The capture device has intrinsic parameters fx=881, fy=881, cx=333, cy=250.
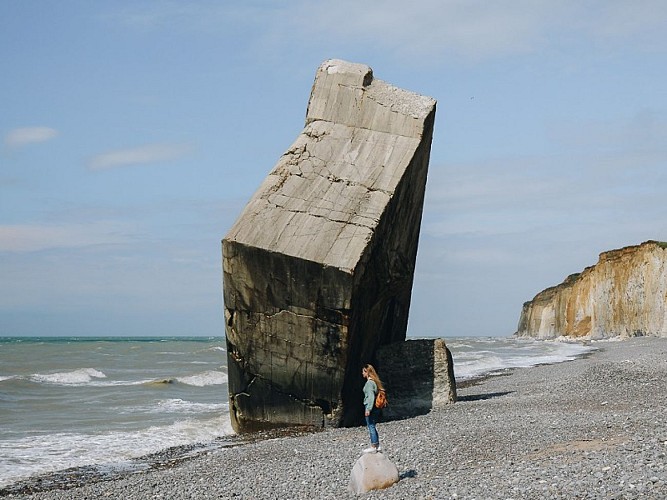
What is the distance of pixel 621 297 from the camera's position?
5381 cm

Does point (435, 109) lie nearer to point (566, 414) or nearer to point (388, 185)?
point (388, 185)

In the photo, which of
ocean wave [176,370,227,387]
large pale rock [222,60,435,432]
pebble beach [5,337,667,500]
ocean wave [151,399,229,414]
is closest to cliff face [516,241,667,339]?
ocean wave [176,370,227,387]

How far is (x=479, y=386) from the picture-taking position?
63.1 ft

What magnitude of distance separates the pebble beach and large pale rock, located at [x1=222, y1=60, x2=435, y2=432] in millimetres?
790

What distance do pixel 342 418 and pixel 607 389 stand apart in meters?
4.76

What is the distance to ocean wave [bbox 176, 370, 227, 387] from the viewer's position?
24.5 m

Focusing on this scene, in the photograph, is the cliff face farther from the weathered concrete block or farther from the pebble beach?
the pebble beach

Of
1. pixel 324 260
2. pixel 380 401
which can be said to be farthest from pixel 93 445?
pixel 380 401

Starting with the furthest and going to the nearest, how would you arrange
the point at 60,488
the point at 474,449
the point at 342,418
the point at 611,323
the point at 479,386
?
the point at 611,323, the point at 479,386, the point at 342,418, the point at 60,488, the point at 474,449

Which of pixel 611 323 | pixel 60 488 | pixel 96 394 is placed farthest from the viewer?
pixel 611 323

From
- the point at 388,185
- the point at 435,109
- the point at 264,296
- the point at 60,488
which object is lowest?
the point at 60,488

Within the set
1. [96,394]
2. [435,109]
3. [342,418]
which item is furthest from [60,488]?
[96,394]

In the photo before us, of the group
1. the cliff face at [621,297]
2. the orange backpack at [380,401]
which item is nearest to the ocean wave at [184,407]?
the orange backpack at [380,401]

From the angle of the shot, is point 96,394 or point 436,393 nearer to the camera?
point 436,393
